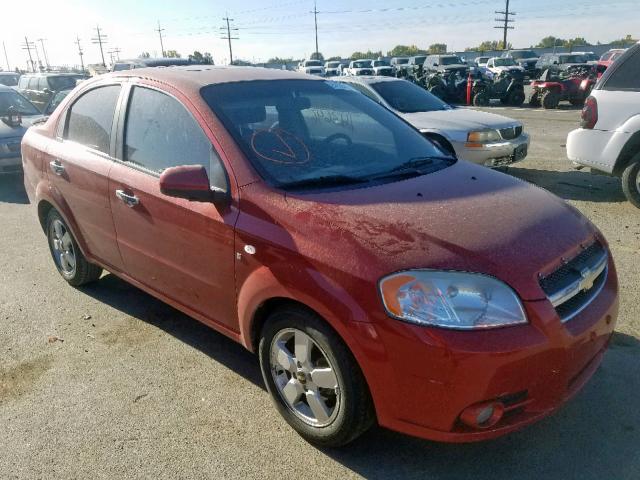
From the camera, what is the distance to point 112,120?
11.9ft

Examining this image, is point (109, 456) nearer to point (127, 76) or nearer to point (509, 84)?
point (127, 76)

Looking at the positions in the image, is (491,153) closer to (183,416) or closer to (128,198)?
(128,198)

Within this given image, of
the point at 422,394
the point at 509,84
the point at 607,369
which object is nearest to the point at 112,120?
the point at 422,394

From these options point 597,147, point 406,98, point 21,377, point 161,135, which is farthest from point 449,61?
point 21,377

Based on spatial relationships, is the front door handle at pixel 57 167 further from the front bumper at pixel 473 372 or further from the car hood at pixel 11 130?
the car hood at pixel 11 130

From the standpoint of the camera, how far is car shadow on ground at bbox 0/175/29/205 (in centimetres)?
804

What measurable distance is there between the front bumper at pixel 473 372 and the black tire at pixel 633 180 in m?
4.66

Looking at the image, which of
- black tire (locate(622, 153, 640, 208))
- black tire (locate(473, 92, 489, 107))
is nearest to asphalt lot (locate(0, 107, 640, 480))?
black tire (locate(622, 153, 640, 208))

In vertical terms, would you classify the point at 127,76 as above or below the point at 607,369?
above

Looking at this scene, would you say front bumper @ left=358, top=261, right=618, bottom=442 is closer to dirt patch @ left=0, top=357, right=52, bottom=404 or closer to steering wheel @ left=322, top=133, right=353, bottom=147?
steering wheel @ left=322, top=133, right=353, bottom=147

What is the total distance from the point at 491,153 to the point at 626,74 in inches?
75.6

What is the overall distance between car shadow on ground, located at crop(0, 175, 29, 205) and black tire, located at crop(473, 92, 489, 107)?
16540 mm

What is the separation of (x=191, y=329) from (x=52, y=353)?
3.01 feet

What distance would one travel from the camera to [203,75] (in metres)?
3.38
